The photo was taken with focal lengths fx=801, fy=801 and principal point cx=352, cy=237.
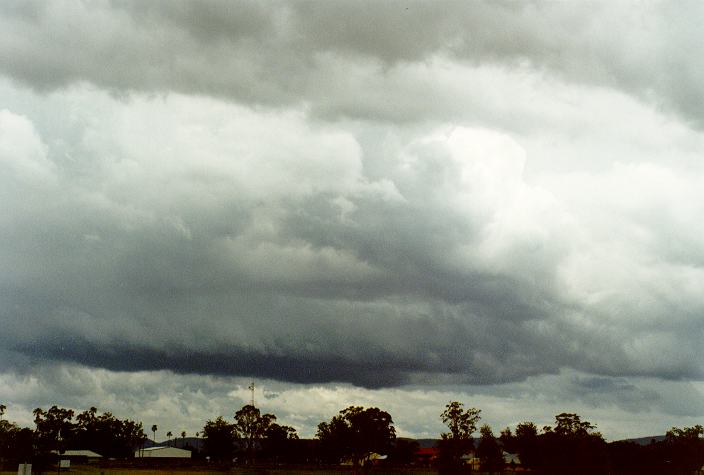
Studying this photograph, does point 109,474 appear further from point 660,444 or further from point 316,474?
point 660,444

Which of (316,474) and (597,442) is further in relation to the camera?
(597,442)

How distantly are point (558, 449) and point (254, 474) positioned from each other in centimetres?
5782

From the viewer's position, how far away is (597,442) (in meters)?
161

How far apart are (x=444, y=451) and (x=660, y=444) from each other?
4455 cm

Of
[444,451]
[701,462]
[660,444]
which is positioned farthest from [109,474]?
[701,462]

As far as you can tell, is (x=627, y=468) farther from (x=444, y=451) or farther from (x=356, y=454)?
(x=356, y=454)

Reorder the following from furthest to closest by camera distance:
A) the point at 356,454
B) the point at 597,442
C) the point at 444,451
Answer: the point at 356,454, the point at 444,451, the point at 597,442

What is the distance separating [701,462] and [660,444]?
1774 cm

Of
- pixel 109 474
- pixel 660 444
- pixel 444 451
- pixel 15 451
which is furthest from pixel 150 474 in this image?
pixel 660 444

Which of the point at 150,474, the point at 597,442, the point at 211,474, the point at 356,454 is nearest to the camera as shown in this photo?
the point at 150,474

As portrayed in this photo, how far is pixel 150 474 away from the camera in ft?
443

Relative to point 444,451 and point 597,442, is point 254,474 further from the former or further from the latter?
point 597,442

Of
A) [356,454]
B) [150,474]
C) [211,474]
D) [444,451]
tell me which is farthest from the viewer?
[356,454]

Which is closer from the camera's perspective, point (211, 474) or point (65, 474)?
point (65, 474)
